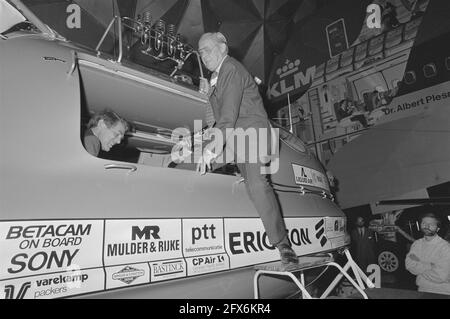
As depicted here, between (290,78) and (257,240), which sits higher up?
(290,78)

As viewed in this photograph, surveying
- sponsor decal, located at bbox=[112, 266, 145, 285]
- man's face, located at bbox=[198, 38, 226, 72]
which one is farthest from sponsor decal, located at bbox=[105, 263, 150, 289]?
man's face, located at bbox=[198, 38, 226, 72]

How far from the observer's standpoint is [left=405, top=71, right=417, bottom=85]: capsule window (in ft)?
19.7

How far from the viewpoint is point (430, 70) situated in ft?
19.0

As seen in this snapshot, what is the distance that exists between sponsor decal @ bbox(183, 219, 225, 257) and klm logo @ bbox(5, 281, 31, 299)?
771 millimetres


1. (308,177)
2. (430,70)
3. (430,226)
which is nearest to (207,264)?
(308,177)

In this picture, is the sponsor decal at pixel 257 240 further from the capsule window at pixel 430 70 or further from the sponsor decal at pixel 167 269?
the capsule window at pixel 430 70

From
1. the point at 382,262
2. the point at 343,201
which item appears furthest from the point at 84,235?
the point at 343,201

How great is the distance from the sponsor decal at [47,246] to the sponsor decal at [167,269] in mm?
290

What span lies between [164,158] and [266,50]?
6.22 metres

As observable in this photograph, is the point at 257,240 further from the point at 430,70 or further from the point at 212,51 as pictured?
the point at 430,70

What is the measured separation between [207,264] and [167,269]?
28cm

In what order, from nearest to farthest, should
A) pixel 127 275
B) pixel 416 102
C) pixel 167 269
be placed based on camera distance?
pixel 127 275, pixel 167 269, pixel 416 102

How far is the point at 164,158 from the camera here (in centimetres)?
306

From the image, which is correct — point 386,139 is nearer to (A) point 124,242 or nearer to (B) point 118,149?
(B) point 118,149
